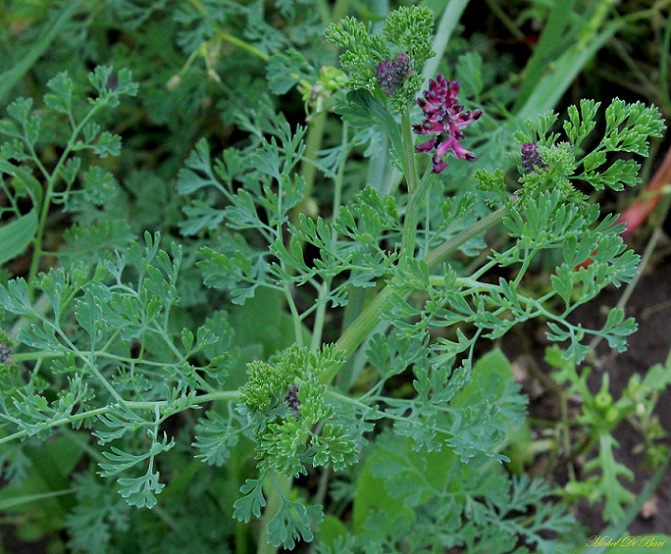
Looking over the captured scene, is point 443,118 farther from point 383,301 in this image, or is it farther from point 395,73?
point 383,301

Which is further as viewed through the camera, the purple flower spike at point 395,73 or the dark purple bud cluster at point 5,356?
the dark purple bud cluster at point 5,356

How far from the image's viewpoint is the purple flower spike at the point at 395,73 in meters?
0.95

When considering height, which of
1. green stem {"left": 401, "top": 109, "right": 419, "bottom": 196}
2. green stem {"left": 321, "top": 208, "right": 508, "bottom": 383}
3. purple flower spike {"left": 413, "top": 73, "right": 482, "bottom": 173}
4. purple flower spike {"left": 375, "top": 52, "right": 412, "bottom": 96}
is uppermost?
purple flower spike {"left": 375, "top": 52, "right": 412, "bottom": 96}

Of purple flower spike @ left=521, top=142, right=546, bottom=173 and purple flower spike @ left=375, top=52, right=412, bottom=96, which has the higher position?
purple flower spike @ left=375, top=52, right=412, bottom=96

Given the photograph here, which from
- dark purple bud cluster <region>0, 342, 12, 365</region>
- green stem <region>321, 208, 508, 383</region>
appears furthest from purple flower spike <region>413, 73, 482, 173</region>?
dark purple bud cluster <region>0, 342, 12, 365</region>

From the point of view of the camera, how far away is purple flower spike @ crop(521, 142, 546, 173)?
0.96 metres

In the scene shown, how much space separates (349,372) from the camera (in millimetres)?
1466

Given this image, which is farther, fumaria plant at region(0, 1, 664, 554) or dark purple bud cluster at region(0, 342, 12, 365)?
dark purple bud cluster at region(0, 342, 12, 365)

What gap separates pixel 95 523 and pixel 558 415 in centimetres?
118

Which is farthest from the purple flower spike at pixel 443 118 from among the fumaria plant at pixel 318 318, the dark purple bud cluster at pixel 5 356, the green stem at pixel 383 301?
the dark purple bud cluster at pixel 5 356

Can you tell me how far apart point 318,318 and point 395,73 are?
0.50m

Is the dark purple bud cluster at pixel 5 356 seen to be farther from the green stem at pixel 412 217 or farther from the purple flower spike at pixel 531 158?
the purple flower spike at pixel 531 158

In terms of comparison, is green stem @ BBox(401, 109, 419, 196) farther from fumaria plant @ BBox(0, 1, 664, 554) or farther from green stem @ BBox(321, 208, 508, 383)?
green stem @ BBox(321, 208, 508, 383)

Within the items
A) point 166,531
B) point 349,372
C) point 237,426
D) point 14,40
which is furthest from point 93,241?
point 14,40
